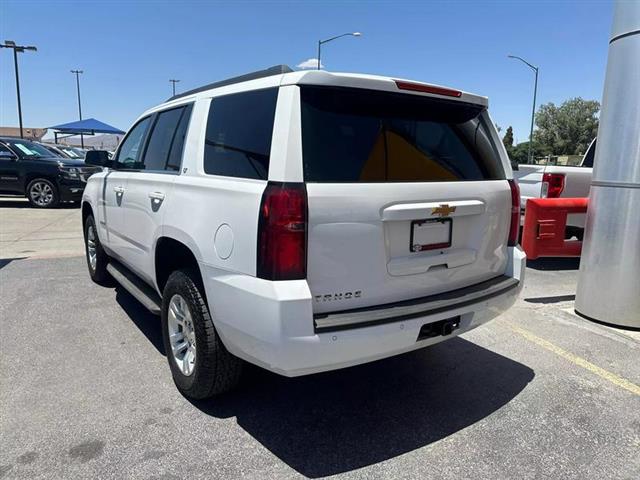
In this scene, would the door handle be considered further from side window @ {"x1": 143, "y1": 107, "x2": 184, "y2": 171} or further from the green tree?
the green tree

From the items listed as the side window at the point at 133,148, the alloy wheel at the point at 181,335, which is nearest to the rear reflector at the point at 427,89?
the alloy wheel at the point at 181,335

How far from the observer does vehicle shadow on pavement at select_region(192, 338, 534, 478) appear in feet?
8.82

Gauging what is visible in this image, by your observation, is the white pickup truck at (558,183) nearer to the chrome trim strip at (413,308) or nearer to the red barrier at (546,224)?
the red barrier at (546,224)

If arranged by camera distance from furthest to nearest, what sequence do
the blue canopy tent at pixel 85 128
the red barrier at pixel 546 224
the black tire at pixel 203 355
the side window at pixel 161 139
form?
the blue canopy tent at pixel 85 128 < the red barrier at pixel 546 224 < the side window at pixel 161 139 < the black tire at pixel 203 355

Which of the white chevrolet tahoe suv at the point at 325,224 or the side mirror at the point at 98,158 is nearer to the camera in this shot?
the white chevrolet tahoe suv at the point at 325,224

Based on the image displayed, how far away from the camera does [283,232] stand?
2.31m

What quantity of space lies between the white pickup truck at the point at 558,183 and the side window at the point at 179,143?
198 inches

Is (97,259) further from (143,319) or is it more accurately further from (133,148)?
(133,148)

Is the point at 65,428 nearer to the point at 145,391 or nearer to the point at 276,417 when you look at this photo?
the point at 145,391

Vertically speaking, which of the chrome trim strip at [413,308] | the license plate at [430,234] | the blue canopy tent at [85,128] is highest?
the blue canopy tent at [85,128]

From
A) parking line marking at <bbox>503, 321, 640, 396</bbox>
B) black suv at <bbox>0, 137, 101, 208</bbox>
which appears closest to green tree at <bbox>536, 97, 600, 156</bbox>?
black suv at <bbox>0, 137, 101, 208</bbox>

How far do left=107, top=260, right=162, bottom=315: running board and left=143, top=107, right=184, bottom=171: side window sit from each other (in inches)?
39.9

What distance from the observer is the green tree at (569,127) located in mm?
75125

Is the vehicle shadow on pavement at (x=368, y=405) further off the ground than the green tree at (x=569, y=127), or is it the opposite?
the green tree at (x=569, y=127)
